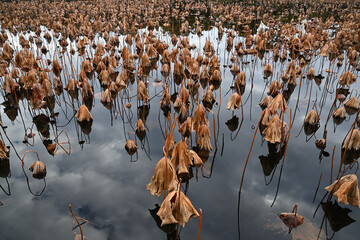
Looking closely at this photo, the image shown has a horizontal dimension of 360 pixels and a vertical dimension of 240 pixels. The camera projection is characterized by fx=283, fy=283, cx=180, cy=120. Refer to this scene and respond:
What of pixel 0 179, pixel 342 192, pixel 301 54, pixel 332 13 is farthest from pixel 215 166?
pixel 332 13

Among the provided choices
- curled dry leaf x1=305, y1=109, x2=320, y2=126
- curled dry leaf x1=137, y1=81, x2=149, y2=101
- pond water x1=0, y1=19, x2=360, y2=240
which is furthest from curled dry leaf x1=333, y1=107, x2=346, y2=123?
curled dry leaf x1=137, y1=81, x2=149, y2=101

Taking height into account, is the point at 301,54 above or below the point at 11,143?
above

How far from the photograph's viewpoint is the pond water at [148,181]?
Result: 10.2 feet

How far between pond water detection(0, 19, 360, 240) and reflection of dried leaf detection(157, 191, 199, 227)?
2.14ft

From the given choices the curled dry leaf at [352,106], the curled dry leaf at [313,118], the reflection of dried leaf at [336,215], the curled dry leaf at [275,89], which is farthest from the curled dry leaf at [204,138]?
the curled dry leaf at [352,106]

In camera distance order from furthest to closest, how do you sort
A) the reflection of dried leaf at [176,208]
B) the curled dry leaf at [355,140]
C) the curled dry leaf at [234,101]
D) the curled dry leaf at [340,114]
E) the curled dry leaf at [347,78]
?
the curled dry leaf at [347,78] → the curled dry leaf at [234,101] → the curled dry leaf at [340,114] → the curled dry leaf at [355,140] → the reflection of dried leaf at [176,208]

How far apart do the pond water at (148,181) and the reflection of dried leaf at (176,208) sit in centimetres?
65

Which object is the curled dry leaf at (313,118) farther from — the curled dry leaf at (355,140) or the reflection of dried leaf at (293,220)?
the reflection of dried leaf at (293,220)

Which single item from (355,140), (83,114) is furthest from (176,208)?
(83,114)

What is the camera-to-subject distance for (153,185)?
3.14 meters

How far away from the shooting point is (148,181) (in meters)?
3.87

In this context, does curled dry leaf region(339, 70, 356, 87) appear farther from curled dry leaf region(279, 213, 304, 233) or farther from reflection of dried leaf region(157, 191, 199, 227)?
reflection of dried leaf region(157, 191, 199, 227)

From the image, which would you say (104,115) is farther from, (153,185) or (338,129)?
(338,129)

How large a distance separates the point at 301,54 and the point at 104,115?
6698 millimetres
